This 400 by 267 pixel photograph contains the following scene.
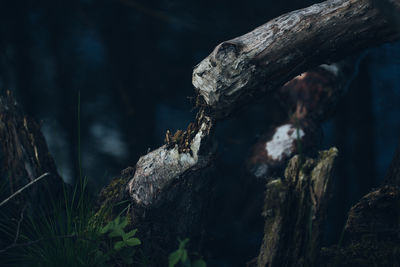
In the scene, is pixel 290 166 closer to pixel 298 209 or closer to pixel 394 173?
pixel 298 209

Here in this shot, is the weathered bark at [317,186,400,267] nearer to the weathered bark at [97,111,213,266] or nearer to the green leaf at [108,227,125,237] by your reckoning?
the weathered bark at [97,111,213,266]

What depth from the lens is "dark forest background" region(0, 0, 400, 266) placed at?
230 cm

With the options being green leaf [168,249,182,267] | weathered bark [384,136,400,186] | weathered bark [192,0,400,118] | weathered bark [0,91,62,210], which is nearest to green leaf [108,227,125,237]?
green leaf [168,249,182,267]

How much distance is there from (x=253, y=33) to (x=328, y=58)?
1.48ft

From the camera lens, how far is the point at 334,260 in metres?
1.84

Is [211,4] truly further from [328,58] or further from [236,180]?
[236,180]

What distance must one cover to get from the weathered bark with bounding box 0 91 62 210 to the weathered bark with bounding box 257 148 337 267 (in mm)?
1400

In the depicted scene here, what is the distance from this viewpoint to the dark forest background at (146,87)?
7.55 feet

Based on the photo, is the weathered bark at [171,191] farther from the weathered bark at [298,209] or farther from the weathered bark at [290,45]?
the weathered bark at [298,209]

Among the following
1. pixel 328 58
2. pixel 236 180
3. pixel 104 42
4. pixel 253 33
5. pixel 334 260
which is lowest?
pixel 334 260

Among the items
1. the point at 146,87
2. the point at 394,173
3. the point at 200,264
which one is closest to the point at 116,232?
the point at 200,264

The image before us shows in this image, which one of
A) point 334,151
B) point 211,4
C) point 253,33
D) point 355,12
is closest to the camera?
point 334,151

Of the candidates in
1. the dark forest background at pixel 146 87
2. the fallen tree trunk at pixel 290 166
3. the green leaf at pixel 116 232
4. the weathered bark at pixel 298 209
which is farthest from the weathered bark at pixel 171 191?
the weathered bark at pixel 298 209

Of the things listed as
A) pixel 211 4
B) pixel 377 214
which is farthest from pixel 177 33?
pixel 377 214
